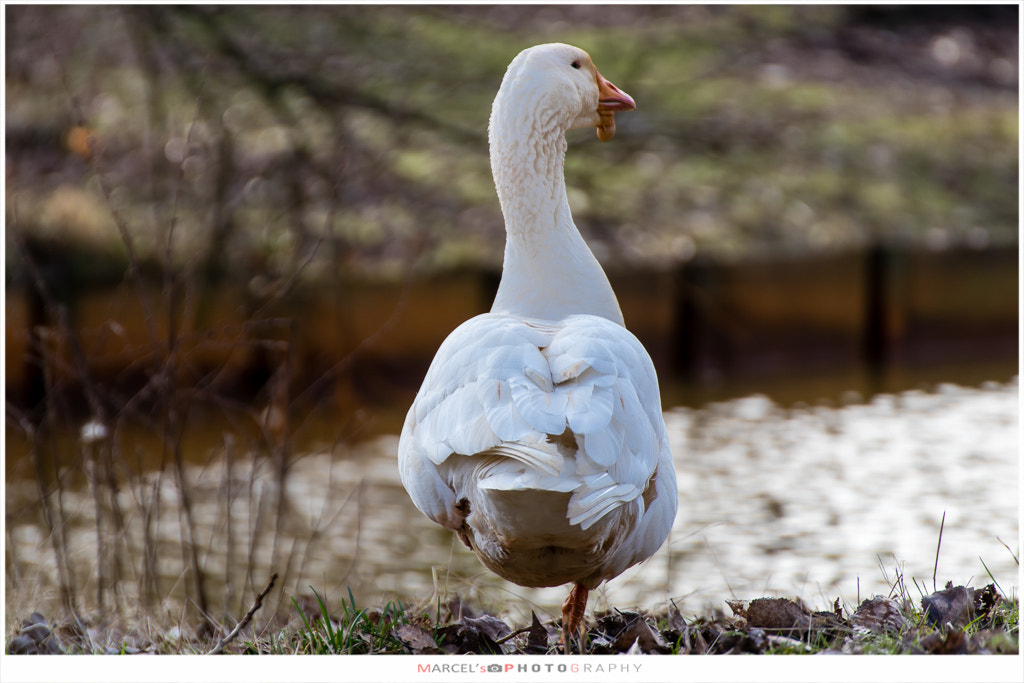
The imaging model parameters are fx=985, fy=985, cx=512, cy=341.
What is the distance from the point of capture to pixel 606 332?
9.05 feet

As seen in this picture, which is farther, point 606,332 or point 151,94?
point 151,94

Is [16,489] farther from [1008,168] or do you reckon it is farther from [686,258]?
[1008,168]

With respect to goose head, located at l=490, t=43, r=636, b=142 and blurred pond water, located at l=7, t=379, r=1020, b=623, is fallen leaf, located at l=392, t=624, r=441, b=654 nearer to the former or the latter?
blurred pond water, located at l=7, t=379, r=1020, b=623

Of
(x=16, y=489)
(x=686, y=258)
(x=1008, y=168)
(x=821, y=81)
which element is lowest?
(x=16, y=489)

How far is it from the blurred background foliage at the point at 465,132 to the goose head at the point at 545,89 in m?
2.22

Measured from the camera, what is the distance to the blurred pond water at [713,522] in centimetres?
427

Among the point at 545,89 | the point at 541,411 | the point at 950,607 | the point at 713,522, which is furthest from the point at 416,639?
the point at 713,522

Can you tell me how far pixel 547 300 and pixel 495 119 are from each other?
67 cm

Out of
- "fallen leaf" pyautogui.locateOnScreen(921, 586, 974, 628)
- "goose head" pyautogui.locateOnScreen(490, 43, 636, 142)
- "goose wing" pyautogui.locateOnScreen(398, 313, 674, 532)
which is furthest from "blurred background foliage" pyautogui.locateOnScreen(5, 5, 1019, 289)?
"fallen leaf" pyautogui.locateOnScreen(921, 586, 974, 628)

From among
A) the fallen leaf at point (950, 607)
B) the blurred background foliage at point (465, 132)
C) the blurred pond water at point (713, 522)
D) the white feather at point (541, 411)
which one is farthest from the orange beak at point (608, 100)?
the blurred background foliage at point (465, 132)

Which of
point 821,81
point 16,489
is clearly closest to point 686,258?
point 821,81

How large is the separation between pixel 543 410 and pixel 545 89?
1.37 m

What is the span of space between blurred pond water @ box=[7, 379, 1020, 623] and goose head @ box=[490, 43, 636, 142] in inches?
62.4

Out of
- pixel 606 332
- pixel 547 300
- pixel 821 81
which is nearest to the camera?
pixel 606 332
